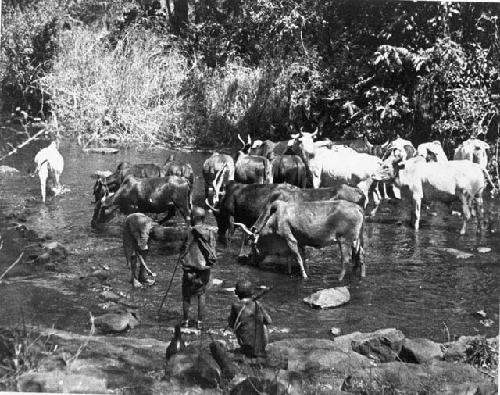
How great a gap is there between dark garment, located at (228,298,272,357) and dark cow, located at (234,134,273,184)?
729 centimetres

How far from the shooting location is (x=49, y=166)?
1423 cm

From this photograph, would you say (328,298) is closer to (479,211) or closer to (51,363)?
(51,363)

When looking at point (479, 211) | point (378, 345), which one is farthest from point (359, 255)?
point (479, 211)

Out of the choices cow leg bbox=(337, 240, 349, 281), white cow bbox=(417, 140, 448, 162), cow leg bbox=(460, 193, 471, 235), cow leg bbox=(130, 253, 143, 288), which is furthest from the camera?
white cow bbox=(417, 140, 448, 162)

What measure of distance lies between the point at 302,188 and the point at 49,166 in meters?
4.57

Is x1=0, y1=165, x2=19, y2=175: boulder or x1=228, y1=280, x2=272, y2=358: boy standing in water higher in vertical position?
x1=0, y1=165, x2=19, y2=175: boulder

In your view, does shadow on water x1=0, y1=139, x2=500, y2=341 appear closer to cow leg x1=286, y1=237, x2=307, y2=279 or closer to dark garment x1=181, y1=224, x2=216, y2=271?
cow leg x1=286, y1=237, x2=307, y2=279

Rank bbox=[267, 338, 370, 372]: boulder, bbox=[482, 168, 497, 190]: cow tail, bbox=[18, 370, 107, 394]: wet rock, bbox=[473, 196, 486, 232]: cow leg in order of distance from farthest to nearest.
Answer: bbox=[482, 168, 497, 190]: cow tail, bbox=[473, 196, 486, 232]: cow leg, bbox=[267, 338, 370, 372]: boulder, bbox=[18, 370, 107, 394]: wet rock

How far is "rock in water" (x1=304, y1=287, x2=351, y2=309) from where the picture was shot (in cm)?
985

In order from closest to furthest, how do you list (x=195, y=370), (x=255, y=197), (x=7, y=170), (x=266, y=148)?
(x=195, y=370)
(x=7, y=170)
(x=255, y=197)
(x=266, y=148)

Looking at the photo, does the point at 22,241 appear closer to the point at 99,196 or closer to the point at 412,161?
the point at 99,196

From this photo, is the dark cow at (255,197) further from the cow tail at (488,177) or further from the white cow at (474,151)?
the cow tail at (488,177)

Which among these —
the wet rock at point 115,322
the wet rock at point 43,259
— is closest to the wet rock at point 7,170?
the wet rock at point 43,259

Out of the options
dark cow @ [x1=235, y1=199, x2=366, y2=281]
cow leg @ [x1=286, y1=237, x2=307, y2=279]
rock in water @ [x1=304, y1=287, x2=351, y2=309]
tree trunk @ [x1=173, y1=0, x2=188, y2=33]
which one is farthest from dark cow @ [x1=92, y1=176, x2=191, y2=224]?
rock in water @ [x1=304, y1=287, x2=351, y2=309]
